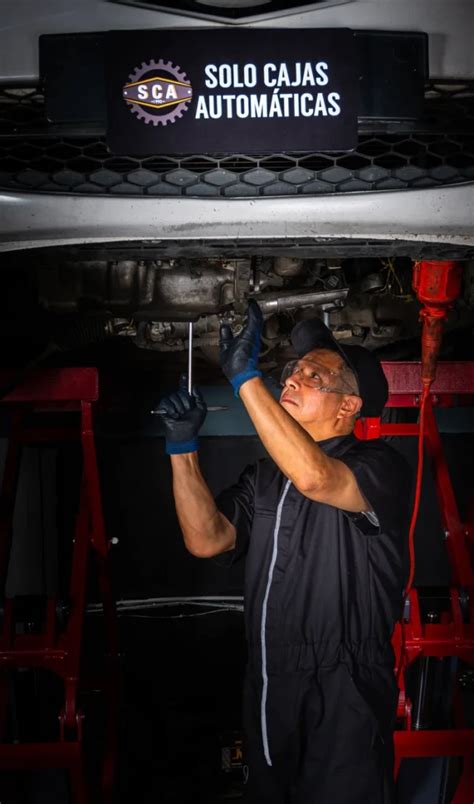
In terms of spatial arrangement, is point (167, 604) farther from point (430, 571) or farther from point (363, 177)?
point (363, 177)

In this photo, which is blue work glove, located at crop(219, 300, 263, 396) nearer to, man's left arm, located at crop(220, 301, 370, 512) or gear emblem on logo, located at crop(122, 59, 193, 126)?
man's left arm, located at crop(220, 301, 370, 512)

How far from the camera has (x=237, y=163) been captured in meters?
1.76

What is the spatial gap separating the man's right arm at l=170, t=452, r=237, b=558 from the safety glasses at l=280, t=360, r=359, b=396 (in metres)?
0.39

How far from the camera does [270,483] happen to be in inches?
101

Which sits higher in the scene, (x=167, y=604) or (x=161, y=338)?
(x=161, y=338)

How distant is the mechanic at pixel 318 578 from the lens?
88.7 inches

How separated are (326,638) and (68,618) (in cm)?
100

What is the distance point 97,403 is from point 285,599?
3.56 feet

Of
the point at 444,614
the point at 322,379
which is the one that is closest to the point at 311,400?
the point at 322,379

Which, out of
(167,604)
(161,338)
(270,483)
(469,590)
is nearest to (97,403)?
(161,338)

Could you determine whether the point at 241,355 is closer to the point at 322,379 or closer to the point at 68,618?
the point at 322,379

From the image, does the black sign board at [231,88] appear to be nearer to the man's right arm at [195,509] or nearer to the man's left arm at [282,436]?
the man's left arm at [282,436]

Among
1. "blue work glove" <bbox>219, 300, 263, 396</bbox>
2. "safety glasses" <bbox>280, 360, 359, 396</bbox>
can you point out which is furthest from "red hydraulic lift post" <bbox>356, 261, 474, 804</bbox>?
"blue work glove" <bbox>219, 300, 263, 396</bbox>

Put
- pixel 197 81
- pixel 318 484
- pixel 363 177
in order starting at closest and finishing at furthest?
pixel 197 81 → pixel 363 177 → pixel 318 484
